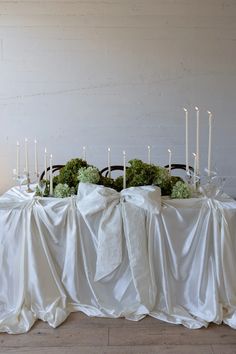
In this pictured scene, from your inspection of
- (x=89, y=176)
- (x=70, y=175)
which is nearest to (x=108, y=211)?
(x=89, y=176)

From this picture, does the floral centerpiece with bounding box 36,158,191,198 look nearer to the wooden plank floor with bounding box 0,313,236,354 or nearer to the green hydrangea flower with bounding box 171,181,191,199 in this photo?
the green hydrangea flower with bounding box 171,181,191,199

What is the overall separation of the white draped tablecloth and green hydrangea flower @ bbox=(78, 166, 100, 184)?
0.31 feet

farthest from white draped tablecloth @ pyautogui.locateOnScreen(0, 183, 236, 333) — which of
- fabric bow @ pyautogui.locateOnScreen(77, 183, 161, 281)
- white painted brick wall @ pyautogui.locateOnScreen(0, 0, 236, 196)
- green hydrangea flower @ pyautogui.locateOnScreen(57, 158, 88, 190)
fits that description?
white painted brick wall @ pyautogui.locateOnScreen(0, 0, 236, 196)

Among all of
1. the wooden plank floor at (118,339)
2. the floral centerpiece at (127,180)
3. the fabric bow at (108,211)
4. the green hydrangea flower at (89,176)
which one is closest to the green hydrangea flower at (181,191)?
the floral centerpiece at (127,180)

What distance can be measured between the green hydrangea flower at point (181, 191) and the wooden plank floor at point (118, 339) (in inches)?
29.4

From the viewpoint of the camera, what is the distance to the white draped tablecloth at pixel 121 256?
70.4 inches

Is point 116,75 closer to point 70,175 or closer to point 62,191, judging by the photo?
point 70,175

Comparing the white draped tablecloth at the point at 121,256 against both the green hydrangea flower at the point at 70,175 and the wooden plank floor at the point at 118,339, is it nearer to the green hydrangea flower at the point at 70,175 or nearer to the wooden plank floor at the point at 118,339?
the wooden plank floor at the point at 118,339

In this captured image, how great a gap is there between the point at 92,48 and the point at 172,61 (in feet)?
3.01

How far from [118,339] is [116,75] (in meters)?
2.75

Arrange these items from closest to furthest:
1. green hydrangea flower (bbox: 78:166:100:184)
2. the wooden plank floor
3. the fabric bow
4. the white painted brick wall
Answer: the wooden plank floor < the fabric bow < green hydrangea flower (bbox: 78:166:100:184) < the white painted brick wall

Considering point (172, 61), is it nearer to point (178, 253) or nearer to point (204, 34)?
point (204, 34)

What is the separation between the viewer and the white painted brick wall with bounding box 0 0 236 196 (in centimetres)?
346

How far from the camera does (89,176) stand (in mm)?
1904
